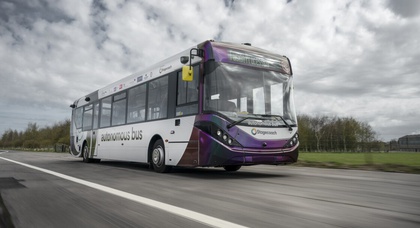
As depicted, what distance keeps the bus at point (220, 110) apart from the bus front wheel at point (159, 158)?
3 centimetres

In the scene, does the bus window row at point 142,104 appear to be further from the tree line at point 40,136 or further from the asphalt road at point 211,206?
the tree line at point 40,136

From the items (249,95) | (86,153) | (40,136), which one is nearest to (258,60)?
(249,95)

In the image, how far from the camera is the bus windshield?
25.7 ft

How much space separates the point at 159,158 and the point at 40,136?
100160 mm

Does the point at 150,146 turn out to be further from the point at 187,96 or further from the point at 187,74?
the point at 187,74

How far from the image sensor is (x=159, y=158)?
956 cm

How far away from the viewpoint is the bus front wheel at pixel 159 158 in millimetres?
9407

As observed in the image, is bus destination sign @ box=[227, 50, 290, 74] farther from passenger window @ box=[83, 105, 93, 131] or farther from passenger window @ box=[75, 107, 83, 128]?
passenger window @ box=[75, 107, 83, 128]

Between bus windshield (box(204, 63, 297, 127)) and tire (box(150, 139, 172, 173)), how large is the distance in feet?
7.82

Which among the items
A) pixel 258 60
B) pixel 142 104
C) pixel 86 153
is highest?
pixel 258 60

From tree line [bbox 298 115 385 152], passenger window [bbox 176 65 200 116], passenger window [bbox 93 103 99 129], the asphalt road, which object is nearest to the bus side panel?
passenger window [bbox 176 65 200 116]

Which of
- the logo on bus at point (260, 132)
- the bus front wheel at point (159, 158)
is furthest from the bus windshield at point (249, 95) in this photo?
the bus front wheel at point (159, 158)

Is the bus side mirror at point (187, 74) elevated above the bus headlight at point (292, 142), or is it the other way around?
the bus side mirror at point (187, 74)

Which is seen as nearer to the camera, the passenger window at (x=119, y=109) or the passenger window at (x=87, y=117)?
the passenger window at (x=119, y=109)
